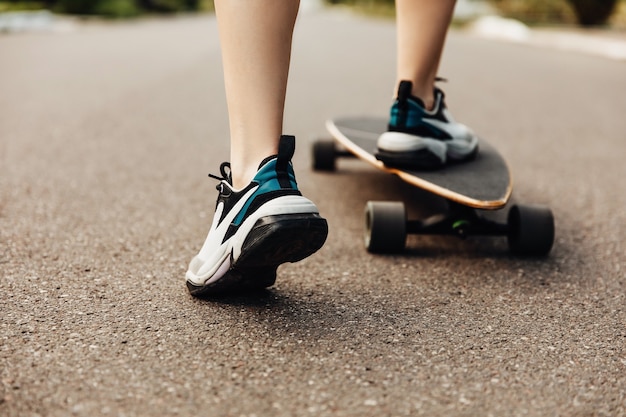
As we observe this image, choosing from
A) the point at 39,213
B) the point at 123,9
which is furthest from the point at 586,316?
the point at 123,9

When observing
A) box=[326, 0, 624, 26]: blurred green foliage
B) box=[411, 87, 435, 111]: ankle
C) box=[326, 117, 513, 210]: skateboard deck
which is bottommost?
box=[326, 0, 624, 26]: blurred green foliage

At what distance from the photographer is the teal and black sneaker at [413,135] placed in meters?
2.13

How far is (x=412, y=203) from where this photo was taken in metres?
2.56

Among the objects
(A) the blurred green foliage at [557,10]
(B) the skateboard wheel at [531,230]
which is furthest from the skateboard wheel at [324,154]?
(A) the blurred green foliage at [557,10]

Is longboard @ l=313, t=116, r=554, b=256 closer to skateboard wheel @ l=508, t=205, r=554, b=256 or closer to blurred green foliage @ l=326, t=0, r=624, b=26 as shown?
skateboard wheel @ l=508, t=205, r=554, b=256

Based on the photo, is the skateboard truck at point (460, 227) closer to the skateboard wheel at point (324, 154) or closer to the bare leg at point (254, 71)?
the bare leg at point (254, 71)

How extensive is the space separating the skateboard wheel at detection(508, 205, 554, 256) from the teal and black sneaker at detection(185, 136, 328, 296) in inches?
30.9

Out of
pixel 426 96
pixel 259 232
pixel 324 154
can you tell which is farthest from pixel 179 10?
pixel 259 232

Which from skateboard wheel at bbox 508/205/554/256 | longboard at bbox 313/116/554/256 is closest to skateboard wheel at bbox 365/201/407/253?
longboard at bbox 313/116/554/256

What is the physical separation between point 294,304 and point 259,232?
0.93ft

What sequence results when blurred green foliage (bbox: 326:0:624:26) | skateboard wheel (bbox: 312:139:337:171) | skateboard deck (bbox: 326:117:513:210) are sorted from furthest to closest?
blurred green foliage (bbox: 326:0:624:26)
skateboard wheel (bbox: 312:139:337:171)
skateboard deck (bbox: 326:117:513:210)

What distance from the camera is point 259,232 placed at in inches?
56.1

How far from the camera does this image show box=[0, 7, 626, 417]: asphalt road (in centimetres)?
124

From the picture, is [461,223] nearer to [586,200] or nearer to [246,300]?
[246,300]
